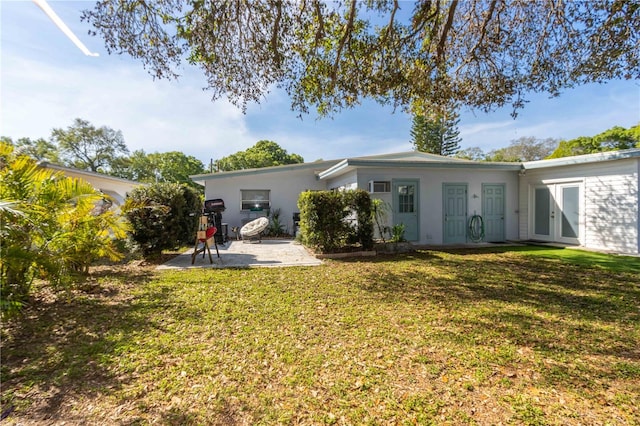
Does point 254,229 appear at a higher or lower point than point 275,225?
lower

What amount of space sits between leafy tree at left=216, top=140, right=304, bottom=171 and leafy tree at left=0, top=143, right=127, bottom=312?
116 feet

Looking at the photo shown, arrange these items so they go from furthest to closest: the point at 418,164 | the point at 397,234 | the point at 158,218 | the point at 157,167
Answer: the point at 157,167
the point at 418,164
the point at 397,234
the point at 158,218

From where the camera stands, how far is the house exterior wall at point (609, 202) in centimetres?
816

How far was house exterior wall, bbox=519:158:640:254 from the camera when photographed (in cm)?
816

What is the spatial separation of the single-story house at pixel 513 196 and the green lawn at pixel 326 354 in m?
4.79

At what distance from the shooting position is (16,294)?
3.52m

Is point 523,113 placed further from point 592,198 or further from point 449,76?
point 592,198

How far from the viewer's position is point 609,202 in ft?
28.4

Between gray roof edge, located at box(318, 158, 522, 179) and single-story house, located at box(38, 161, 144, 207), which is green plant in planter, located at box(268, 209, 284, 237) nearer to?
gray roof edge, located at box(318, 158, 522, 179)

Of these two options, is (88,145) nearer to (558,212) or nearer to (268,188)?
(268,188)

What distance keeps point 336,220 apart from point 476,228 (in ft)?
19.3

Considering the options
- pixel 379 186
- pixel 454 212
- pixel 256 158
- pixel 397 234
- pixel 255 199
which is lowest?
pixel 397 234

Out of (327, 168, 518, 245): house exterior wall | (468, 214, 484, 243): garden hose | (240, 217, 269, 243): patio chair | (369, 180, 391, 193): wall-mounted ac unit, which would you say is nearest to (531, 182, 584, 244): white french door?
(327, 168, 518, 245): house exterior wall

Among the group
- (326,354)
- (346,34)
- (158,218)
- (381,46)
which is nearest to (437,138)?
(381,46)
